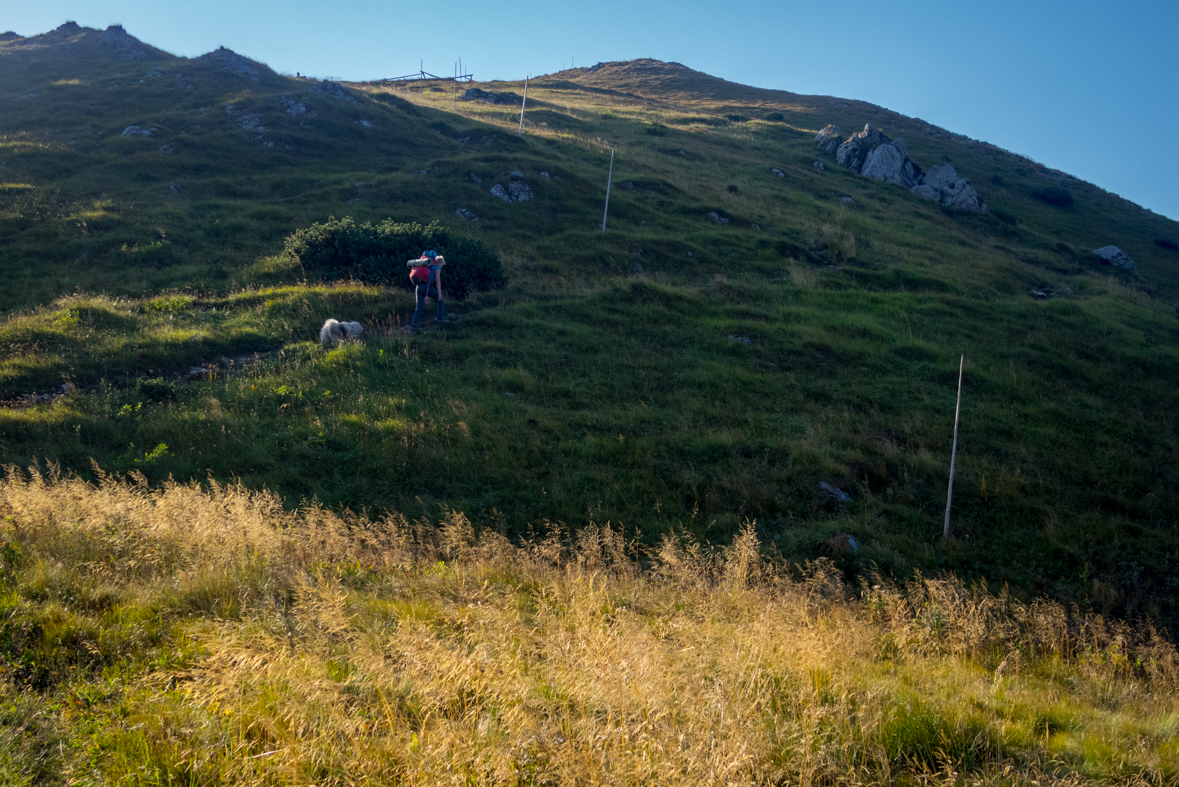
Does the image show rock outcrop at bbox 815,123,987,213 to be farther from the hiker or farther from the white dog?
the white dog

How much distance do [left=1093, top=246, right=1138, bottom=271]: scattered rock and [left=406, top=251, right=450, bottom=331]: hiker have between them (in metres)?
38.5

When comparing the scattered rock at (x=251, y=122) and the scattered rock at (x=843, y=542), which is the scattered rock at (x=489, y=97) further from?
the scattered rock at (x=843, y=542)

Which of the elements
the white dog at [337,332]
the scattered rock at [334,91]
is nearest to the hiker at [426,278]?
the white dog at [337,332]

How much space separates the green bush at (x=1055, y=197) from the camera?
48.9 metres

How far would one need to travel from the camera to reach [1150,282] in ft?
111

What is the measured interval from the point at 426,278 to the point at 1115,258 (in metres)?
39.6

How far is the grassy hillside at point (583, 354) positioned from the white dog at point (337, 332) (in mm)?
540

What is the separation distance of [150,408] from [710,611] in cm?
1001

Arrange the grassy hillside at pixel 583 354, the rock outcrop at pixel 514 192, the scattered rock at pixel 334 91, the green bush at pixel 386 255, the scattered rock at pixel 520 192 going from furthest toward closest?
the scattered rock at pixel 334 91, the scattered rock at pixel 520 192, the rock outcrop at pixel 514 192, the green bush at pixel 386 255, the grassy hillside at pixel 583 354

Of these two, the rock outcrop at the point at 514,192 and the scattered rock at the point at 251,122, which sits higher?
the scattered rock at the point at 251,122

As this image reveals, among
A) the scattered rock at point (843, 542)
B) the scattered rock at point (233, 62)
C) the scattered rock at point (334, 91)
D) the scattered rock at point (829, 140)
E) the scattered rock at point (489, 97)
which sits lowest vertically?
the scattered rock at point (843, 542)

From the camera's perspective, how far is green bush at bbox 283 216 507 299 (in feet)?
58.2

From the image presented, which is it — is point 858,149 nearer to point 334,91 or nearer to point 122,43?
point 334,91

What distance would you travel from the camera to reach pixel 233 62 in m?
40.3
